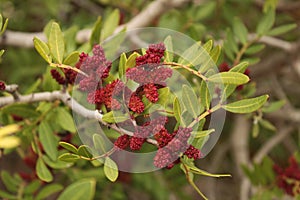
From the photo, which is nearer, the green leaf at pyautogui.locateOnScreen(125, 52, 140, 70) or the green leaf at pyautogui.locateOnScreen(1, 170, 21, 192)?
the green leaf at pyautogui.locateOnScreen(125, 52, 140, 70)

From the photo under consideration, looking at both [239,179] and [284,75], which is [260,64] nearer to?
[284,75]

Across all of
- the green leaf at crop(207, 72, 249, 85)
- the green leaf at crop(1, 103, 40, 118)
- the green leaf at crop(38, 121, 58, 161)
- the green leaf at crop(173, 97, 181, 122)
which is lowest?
the green leaf at crop(38, 121, 58, 161)

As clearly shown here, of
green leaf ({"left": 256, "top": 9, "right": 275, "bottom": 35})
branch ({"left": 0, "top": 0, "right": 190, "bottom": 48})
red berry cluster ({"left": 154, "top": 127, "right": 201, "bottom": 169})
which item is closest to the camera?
red berry cluster ({"left": 154, "top": 127, "right": 201, "bottom": 169})

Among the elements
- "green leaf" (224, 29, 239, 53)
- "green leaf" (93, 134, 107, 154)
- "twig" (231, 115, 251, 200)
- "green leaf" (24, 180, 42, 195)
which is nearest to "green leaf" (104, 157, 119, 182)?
"green leaf" (93, 134, 107, 154)

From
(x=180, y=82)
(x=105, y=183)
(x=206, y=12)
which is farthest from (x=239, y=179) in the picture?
(x=180, y=82)

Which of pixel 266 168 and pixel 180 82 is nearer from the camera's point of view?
pixel 180 82

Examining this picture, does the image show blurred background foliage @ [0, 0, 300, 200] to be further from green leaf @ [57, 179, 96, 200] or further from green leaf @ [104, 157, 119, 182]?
green leaf @ [104, 157, 119, 182]

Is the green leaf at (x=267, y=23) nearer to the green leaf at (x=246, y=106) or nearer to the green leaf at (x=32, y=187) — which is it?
the green leaf at (x=246, y=106)
